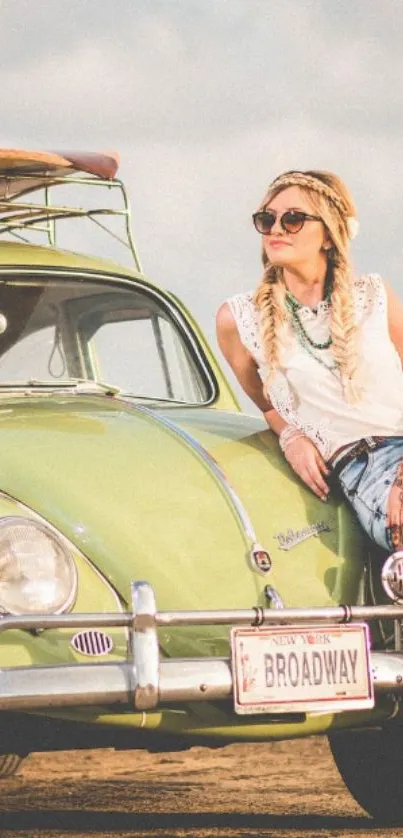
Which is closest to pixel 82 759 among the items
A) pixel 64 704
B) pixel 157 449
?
pixel 157 449

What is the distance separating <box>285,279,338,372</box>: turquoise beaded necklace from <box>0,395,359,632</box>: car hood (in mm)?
403

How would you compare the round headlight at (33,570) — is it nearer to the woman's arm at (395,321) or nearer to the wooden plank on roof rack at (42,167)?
the woman's arm at (395,321)

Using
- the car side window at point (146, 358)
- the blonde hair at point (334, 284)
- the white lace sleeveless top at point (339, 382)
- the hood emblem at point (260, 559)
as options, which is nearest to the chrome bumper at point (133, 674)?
the hood emblem at point (260, 559)

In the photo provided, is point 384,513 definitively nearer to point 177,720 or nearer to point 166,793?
point 177,720

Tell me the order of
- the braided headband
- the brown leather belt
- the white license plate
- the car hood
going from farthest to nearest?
the braided headband < the brown leather belt < the car hood < the white license plate

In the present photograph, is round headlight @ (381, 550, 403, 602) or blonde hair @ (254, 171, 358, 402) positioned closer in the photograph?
round headlight @ (381, 550, 403, 602)

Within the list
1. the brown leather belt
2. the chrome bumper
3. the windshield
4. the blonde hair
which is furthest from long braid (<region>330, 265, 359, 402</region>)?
the windshield

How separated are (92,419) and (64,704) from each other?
1525 mm

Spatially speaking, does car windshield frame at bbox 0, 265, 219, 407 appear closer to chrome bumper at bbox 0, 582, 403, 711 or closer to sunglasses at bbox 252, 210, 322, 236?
sunglasses at bbox 252, 210, 322, 236

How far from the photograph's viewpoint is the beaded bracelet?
233 inches

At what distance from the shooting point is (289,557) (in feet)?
18.2

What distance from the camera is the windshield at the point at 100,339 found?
7.14 m

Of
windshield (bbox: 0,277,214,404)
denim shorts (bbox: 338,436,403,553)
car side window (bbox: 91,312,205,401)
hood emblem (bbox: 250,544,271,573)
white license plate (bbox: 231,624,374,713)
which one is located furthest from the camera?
car side window (bbox: 91,312,205,401)

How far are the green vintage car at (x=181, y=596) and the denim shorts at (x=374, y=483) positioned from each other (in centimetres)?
11
